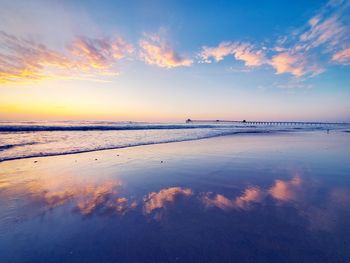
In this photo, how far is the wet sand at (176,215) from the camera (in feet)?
7.75

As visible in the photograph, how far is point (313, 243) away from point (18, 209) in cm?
486

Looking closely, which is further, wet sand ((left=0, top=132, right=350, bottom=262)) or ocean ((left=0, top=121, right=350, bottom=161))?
ocean ((left=0, top=121, right=350, bottom=161))

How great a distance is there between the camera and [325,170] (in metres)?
6.19

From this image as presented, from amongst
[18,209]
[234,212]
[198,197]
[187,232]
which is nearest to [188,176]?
[198,197]

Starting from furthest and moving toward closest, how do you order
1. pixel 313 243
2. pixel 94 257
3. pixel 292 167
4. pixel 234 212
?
1. pixel 292 167
2. pixel 234 212
3. pixel 313 243
4. pixel 94 257

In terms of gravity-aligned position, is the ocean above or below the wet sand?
below

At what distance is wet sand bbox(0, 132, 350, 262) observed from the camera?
7.75ft

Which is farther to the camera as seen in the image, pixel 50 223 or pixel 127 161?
pixel 127 161

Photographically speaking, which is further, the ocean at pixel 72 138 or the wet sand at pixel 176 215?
the ocean at pixel 72 138

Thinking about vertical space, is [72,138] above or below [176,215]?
below

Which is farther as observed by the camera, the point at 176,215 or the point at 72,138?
the point at 72,138

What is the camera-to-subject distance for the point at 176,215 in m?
3.33

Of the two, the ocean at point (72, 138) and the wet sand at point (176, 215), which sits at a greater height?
the wet sand at point (176, 215)

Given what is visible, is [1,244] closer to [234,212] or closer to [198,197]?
[198,197]
